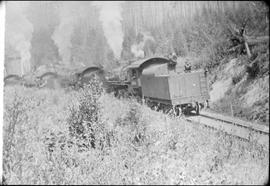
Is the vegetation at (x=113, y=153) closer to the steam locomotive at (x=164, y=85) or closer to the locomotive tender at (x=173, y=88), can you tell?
the steam locomotive at (x=164, y=85)

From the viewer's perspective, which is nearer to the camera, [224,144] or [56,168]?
[56,168]

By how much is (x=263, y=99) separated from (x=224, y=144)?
Result: 7.33 m

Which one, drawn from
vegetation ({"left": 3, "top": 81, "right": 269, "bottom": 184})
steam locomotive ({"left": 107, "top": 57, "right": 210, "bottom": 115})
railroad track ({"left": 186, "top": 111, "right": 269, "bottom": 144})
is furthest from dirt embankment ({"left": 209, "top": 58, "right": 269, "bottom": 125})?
vegetation ({"left": 3, "top": 81, "right": 269, "bottom": 184})

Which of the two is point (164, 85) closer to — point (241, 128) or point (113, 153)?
point (241, 128)

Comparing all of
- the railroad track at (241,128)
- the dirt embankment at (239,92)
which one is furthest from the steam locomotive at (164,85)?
the dirt embankment at (239,92)

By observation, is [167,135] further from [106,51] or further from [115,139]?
[106,51]

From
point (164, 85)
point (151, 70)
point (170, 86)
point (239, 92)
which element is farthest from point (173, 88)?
point (239, 92)

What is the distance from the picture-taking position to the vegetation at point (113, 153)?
12.1 ft

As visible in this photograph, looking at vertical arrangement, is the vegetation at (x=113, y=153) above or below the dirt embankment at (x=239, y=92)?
below

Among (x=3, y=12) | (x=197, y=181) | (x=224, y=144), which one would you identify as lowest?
(x=197, y=181)

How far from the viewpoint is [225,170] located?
4047mm

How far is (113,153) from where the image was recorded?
165 inches

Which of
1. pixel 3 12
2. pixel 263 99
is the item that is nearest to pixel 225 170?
pixel 3 12

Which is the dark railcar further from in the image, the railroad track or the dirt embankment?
the dirt embankment
